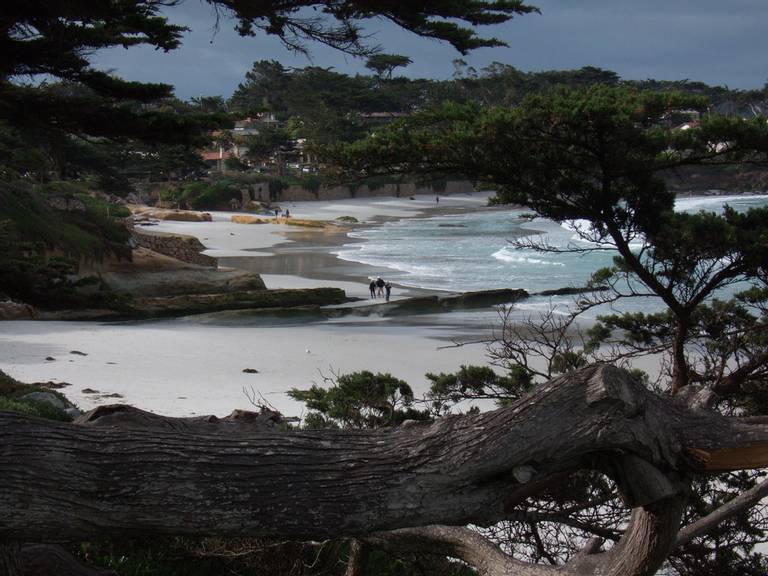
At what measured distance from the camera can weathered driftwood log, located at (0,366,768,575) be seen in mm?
2090

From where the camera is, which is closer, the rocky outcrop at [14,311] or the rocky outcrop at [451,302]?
the rocky outcrop at [14,311]

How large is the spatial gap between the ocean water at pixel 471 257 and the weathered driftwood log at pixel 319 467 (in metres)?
15.6

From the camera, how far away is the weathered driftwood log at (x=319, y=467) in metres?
2.09

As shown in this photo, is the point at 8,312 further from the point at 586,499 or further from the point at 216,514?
the point at 216,514

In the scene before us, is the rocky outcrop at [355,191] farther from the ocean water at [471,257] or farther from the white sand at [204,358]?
the white sand at [204,358]

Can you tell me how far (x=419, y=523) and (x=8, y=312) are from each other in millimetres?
16608

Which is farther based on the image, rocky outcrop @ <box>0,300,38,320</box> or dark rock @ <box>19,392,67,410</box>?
rocky outcrop @ <box>0,300,38,320</box>

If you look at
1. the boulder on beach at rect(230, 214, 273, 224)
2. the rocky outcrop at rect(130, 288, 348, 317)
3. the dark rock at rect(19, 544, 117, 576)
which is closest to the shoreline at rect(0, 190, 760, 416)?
the rocky outcrop at rect(130, 288, 348, 317)

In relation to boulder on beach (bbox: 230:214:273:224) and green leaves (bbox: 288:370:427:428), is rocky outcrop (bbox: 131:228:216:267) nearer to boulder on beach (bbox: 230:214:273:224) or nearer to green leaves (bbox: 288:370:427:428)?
green leaves (bbox: 288:370:427:428)

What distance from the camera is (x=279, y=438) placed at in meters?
2.25

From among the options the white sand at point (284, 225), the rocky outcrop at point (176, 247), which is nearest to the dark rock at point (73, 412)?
the rocky outcrop at point (176, 247)

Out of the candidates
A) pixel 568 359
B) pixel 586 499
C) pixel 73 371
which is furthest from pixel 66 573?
pixel 73 371

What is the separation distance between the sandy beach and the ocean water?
11.4ft

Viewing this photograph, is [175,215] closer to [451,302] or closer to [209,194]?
[209,194]
